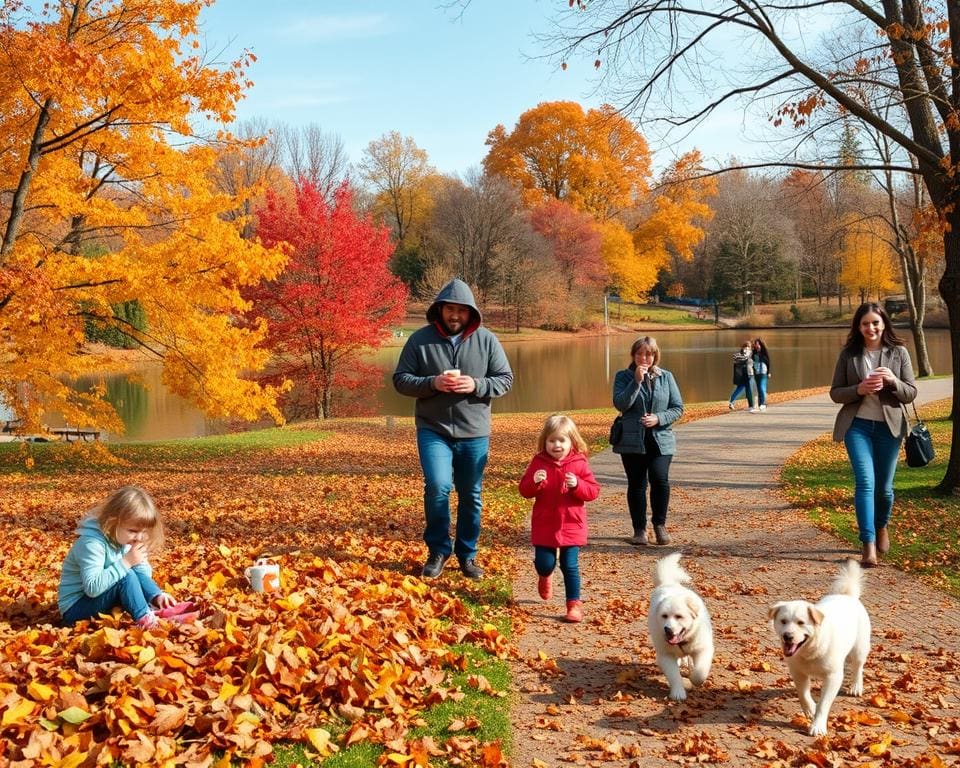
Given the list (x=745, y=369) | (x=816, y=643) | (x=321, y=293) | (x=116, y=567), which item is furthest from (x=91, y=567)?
(x=321, y=293)

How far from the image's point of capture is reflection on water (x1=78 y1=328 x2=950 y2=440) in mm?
29422

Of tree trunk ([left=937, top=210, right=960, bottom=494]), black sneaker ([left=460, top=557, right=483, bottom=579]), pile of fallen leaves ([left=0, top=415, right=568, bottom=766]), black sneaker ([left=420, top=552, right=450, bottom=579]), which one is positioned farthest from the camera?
tree trunk ([left=937, top=210, right=960, bottom=494])

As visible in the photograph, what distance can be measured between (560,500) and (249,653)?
222cm

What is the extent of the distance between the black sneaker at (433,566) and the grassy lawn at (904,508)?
3.79m

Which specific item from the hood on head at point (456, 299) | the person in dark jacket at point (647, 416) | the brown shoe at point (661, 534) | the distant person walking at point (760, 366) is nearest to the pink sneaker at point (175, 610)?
the hood on head at point (456, 299)

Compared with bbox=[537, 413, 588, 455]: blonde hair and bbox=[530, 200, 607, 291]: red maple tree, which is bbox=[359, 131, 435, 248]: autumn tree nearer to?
bbox=[530, 200, 607, 291]: red maple tree

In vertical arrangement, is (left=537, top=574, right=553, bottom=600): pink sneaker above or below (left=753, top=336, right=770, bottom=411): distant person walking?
below

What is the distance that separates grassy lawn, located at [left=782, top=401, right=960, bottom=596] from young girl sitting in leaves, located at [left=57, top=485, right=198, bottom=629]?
558 cm

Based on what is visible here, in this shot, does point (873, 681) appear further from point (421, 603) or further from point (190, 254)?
point (190, 254)

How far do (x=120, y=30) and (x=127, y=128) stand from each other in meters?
1.34

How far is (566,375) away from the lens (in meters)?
37.8

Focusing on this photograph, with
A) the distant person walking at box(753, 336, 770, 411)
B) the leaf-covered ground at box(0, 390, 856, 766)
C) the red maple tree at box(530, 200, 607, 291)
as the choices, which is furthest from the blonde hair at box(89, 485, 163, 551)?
the red maple tree at box(530, 200, 607, 291)

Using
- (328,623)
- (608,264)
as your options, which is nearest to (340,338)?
(328,623)

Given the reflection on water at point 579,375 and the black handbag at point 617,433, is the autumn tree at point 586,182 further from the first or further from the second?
the black handbag at point 617,433
